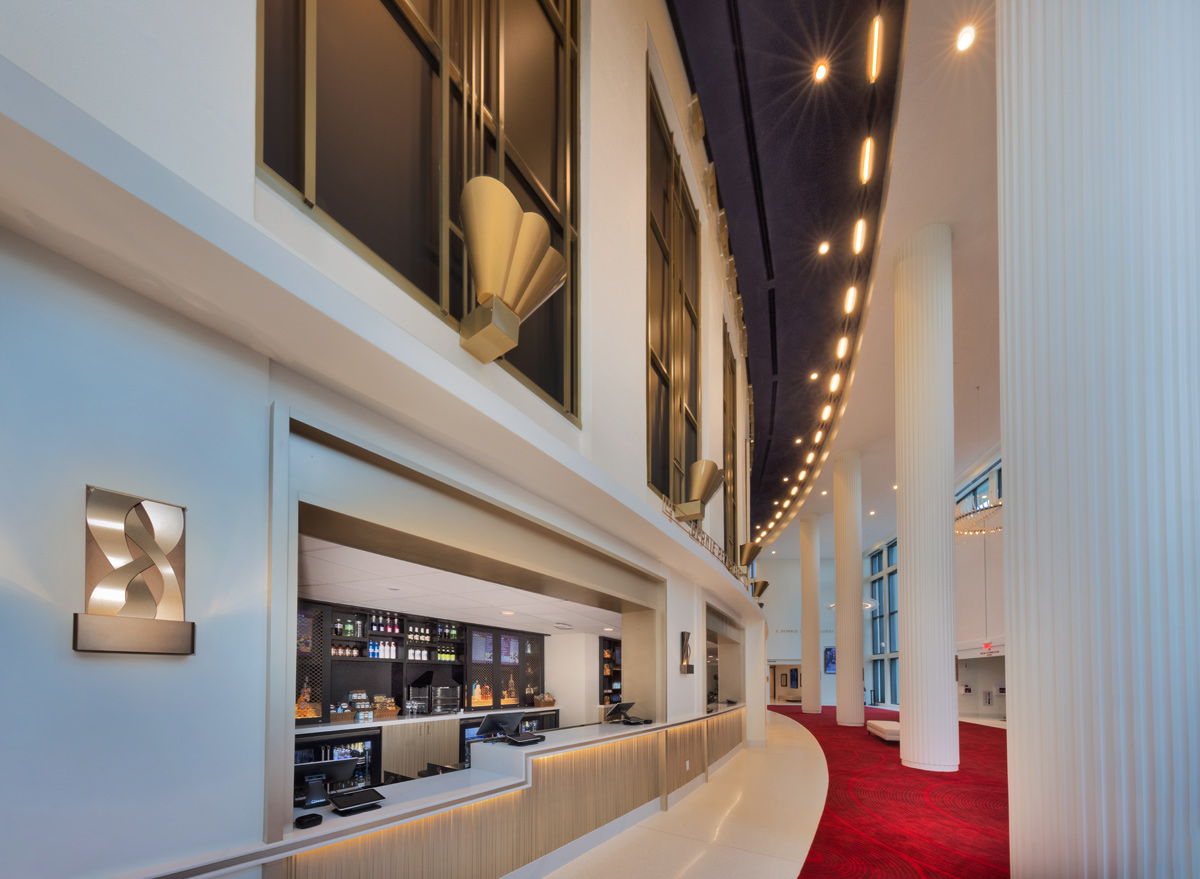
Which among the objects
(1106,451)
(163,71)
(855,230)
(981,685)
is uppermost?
(855,230)

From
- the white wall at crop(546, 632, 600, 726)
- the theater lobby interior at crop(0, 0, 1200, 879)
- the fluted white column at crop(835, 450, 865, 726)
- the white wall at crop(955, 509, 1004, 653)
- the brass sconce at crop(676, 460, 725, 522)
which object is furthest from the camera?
the white wall at crop(955, 509, 1004, 653)

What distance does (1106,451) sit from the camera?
182 cm

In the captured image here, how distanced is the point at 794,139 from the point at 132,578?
853 centimetres

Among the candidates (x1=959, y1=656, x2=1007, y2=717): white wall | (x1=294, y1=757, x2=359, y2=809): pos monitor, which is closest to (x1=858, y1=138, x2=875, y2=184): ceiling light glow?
(x1=294, y1=757, x2=359, y2=809): pos monitor

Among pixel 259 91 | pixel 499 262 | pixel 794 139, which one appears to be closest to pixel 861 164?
pixel 794 139

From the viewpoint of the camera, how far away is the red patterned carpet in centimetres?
539

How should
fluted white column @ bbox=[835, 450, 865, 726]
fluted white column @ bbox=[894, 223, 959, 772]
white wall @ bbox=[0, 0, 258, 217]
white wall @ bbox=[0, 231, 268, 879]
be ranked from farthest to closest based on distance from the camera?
fluted white column @ bbox=[835, 450, 865, 726], fluted white column @ bbox=[894, 223, 959, 772], white wall @ bbox=[0, 231, 268, 879], white wall @ bbox=[0, 0, 258, 217]

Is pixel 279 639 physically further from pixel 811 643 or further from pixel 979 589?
pixel 811 643

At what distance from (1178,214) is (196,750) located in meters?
3.37

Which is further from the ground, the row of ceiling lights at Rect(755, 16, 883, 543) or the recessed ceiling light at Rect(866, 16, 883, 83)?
the recessed ceiling light at Rect(866, 16, 883, 83)

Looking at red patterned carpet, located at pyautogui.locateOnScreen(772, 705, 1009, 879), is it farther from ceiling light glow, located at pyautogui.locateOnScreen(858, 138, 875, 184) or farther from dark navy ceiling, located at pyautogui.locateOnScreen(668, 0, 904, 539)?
ceiling light glow, located at pyautogui.locateOnScreen(858, 138, 875, 184)

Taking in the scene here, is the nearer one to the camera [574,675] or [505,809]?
[505,809]

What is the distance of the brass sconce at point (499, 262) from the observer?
3.51 meters

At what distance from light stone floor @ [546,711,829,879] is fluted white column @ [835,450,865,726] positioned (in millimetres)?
9969
